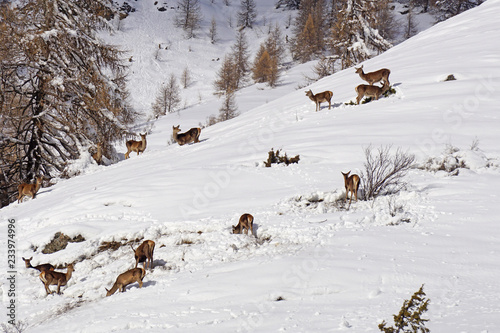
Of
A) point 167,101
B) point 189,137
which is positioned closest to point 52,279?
point 189,137

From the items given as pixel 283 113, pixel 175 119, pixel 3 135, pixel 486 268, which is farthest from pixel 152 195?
pixel 175 119

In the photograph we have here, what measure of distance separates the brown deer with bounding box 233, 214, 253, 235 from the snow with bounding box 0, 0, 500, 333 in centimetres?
17

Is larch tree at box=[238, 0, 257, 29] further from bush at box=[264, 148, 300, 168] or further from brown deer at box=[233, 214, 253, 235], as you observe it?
brown deer at box=[233, 214, 253, 235]

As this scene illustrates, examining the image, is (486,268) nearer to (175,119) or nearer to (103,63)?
(103,63)

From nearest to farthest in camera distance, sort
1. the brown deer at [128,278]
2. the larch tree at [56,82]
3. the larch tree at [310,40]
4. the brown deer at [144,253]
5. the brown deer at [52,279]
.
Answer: the brown deer at [128,278]
the brown deer at [52,279]
the brown deer at [144,253]
the larch tree at [56,82]
the larch tree at [310,40]

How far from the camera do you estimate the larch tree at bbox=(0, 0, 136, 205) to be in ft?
33.9

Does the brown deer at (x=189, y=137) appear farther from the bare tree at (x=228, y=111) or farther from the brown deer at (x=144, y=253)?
the bare tree at (x=228, y=111)

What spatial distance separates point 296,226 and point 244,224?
84 cm

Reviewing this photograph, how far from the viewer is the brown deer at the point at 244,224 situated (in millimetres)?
6166

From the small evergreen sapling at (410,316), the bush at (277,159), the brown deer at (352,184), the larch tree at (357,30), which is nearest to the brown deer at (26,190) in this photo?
A: the bush at (277,159)

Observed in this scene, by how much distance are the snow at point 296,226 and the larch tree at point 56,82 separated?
114 centimetres

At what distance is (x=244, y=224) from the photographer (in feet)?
20.3

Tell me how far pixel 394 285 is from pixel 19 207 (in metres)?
9.40

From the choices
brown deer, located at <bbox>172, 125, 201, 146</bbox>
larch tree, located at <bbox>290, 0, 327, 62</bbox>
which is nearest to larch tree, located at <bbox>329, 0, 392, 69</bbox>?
brown deer, located at <bbox>172, 125, 201, 146</bbox>
